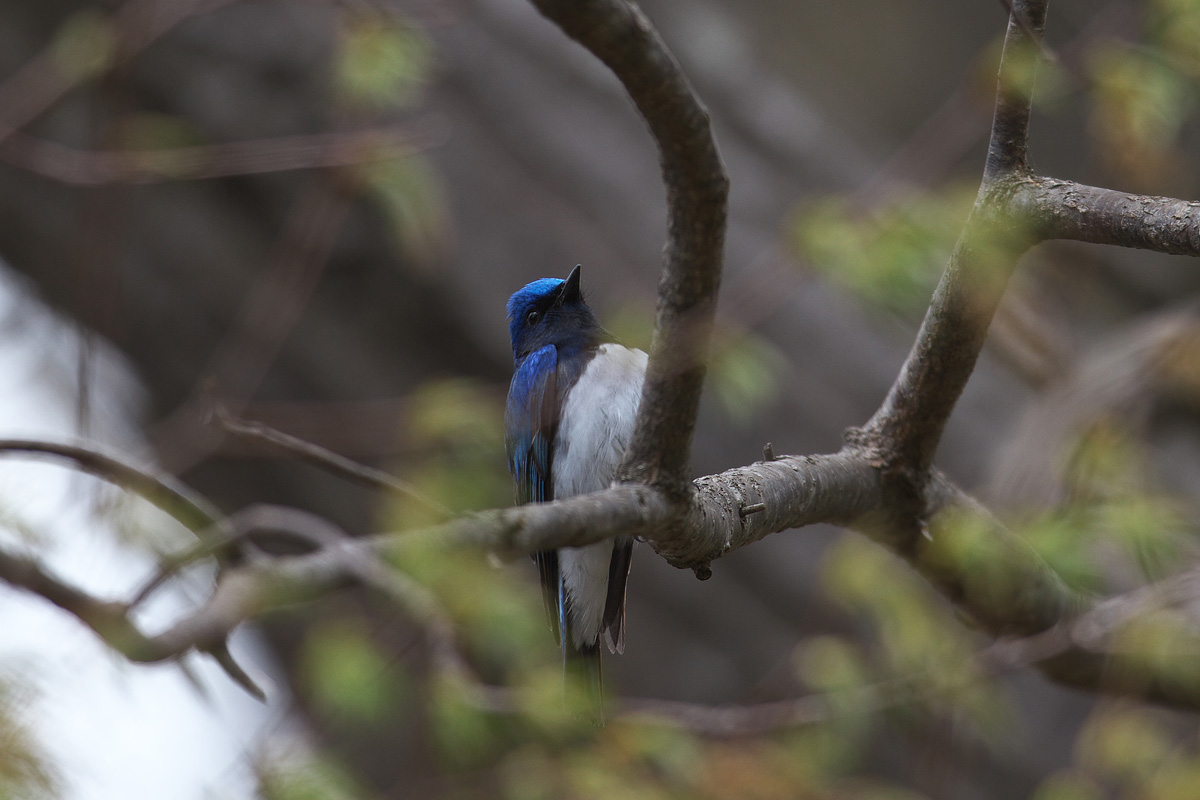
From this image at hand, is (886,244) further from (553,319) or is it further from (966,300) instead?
(966,300)

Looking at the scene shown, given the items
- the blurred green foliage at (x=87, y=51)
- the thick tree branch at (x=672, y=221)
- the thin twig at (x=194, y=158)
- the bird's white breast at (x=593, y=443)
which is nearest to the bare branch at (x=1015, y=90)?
the thick tree branch at (x=672, y=221)

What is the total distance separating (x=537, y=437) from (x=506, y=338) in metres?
1.20

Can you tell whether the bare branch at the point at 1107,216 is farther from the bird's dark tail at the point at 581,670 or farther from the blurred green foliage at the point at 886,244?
the bird's dark tail at the point at 581,670

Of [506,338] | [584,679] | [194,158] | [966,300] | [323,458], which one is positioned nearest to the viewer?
[323,458]

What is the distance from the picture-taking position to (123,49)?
2.86 meters

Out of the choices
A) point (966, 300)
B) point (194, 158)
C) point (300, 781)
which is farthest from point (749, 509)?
point (194, 158)

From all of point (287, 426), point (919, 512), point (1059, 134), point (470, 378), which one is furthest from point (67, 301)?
point (1059, 134)

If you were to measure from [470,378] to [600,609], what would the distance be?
4.99 ft

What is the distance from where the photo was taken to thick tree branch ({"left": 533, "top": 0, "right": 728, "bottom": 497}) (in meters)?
0.97

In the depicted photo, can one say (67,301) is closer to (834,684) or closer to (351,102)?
(351,102)

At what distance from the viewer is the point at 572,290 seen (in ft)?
9.77

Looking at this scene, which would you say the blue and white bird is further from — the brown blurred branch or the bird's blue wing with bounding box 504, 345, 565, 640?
the brown blurred branch

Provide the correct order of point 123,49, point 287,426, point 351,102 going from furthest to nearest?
1. point 287,426
2. point 351,102
3. point 123,49

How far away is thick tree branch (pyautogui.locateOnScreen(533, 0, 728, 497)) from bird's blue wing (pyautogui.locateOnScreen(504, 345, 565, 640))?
1.34 metres
